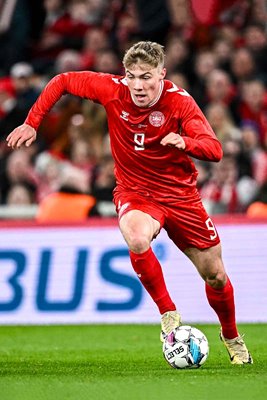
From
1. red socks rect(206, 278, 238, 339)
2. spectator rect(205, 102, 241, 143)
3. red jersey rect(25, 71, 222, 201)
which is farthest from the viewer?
spectator rect(205, 102, 241, 143)

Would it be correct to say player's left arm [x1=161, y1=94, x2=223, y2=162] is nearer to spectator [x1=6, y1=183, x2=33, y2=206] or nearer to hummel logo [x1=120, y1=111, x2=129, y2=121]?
hummel logo [x1=120, y1=111, x2=129, y2=121]

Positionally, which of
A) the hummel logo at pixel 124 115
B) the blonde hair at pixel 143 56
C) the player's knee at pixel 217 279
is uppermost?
the blonde hair at pixel 143 56

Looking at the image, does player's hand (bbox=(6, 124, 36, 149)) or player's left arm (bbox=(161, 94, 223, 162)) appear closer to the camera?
player's left arm (bbox=(161, 94, 223, 162))

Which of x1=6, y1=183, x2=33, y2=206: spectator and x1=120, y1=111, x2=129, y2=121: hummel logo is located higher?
x1=120, y1=111, x2=129, y2=121: hummel logo

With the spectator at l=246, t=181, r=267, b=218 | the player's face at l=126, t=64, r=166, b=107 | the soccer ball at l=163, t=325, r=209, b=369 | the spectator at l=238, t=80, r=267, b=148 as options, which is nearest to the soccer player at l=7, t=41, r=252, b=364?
the player's face at l=126, t=64, r=166, b=107

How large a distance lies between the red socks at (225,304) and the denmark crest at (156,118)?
1.20 m

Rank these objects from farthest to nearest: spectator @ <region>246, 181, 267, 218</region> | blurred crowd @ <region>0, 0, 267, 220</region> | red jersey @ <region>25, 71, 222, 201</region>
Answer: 1. blurred crowd @ <region>0, 0, 267, 220</region>
2. spectator @ <region>246, 181, 267, 218</region>
3. red jersey @ <region>25, 71, 222, 201</region>

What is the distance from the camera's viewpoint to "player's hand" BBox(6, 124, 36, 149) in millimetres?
7734

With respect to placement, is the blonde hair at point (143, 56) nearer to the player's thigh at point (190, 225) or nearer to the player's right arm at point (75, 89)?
the player's right arm at point (75, 89)

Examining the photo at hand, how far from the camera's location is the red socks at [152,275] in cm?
783

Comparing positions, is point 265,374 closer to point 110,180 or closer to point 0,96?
point 110,180

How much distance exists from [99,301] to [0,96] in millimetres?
4910

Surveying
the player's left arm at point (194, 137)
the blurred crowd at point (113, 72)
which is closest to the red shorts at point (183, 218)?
the player's left arm at point (194, 137)

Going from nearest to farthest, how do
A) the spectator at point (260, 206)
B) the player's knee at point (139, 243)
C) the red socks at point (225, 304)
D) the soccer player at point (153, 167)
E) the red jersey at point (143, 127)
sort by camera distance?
the player's knee at point (139, 243)
the soccer player at point (153, 167)
the red jersey at point (143, 127)
the red socks at point (225, 304)
the spectator at point (260, 206)
